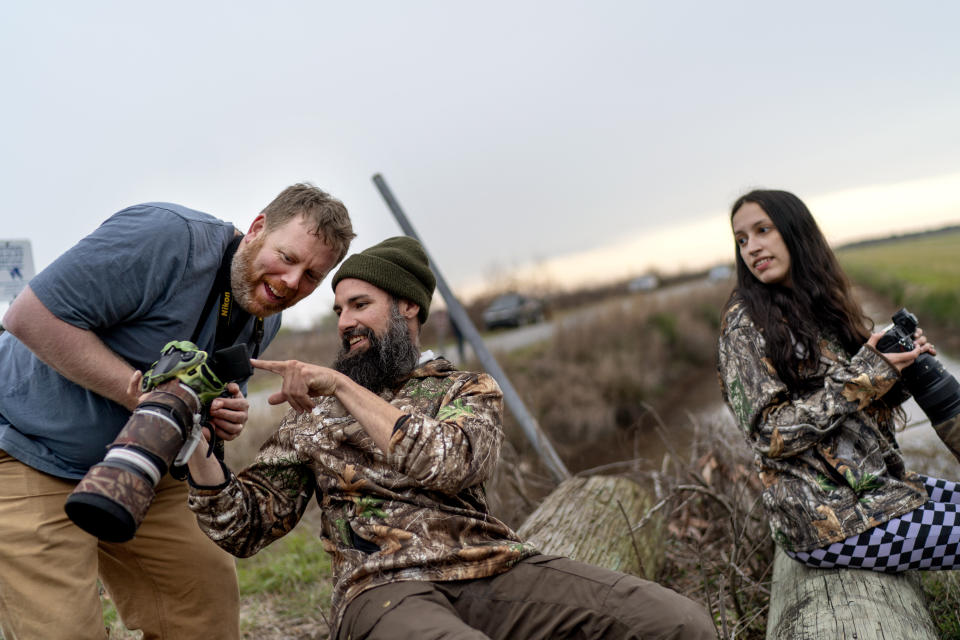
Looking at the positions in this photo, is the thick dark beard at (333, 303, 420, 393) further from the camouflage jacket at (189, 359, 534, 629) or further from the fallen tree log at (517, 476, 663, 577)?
the fallen tree log at (517, 476, 663, 577)

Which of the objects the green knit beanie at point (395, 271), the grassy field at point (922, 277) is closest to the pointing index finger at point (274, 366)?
the green knit beanie at point (395, 271)

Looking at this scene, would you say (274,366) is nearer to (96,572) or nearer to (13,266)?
(96,572)

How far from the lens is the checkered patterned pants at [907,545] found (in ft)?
9.96

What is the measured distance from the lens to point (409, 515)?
2570 millimetres

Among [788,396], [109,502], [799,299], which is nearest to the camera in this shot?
[109,502]

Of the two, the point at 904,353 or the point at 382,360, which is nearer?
the point at 382,360

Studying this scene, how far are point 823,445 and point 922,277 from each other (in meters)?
31.3

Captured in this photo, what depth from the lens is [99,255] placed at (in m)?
2.76

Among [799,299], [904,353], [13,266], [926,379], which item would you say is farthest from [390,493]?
[13,266]

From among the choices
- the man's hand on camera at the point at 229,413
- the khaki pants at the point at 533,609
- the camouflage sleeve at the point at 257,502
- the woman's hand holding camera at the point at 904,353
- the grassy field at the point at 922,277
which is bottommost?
the grassy field at the point at 922,277

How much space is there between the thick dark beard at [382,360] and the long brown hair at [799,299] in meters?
1.66

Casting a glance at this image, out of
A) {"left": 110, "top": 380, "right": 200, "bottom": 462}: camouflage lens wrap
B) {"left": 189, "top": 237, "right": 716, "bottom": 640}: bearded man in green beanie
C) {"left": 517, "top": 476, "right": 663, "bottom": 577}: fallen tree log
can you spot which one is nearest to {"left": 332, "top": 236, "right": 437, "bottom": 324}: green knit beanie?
{"left": 189, "top": 237, "right": 716, "bottom": 640}: bearded man in green beanie

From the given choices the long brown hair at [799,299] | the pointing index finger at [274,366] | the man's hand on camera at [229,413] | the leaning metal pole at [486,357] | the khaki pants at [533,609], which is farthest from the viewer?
the leaning metal pole at [486,357]

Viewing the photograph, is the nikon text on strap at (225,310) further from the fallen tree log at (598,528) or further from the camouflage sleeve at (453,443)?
the fallen tree log at (598,528)
